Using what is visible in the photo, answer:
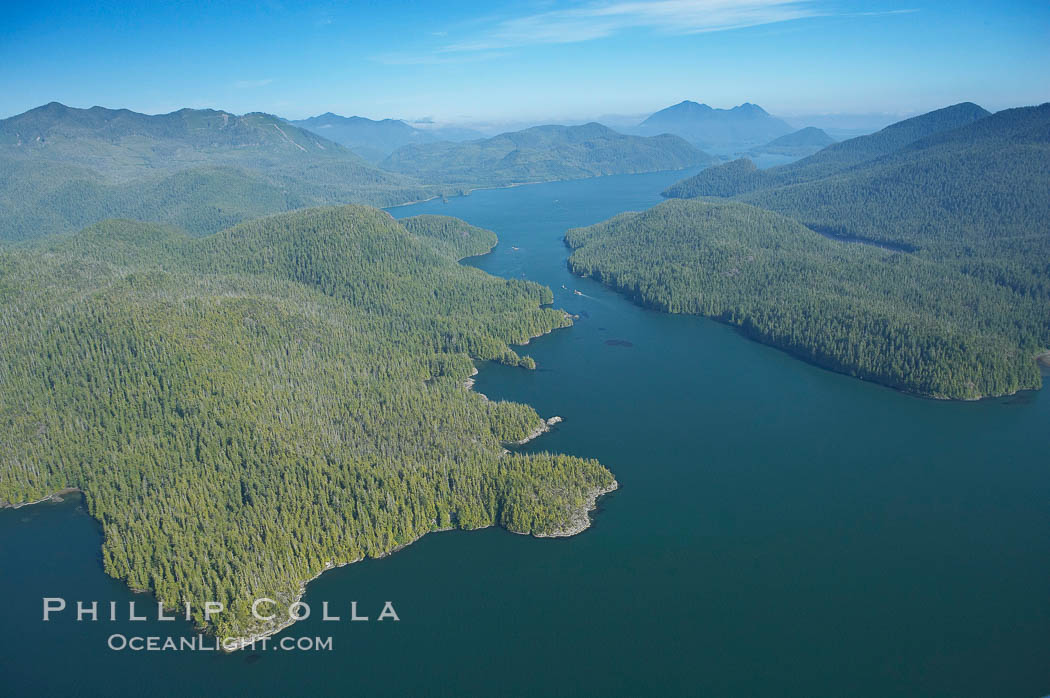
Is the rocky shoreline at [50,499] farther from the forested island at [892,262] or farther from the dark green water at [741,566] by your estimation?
the forested island at [892,262]

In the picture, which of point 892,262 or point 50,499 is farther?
point 892,262

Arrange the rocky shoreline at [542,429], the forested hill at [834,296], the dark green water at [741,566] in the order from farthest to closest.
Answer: the forested hill at [834,296], the rocky shoreline at [542,429], the dark green water at [741,566]

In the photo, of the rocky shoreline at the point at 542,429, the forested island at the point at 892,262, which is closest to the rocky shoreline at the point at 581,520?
the rocky shoreline at the point at 542,429

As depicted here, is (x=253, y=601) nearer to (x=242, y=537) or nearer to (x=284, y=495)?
(x=242, y=537)

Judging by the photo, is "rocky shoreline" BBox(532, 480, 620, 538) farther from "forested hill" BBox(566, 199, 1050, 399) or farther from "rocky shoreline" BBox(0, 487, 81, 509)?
"forested hill" BBox(566, 199, 1050, 399)

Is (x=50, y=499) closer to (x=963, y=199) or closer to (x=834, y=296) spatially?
(x=834, y=296)

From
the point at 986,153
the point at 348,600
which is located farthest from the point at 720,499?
the point at 986,153

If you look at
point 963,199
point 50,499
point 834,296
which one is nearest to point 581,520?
point 50,499
